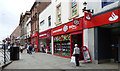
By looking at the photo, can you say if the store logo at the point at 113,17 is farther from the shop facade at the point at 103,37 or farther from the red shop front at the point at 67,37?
the red shop front at the point at 67,37

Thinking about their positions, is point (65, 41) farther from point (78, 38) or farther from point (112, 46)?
point (112, 46)

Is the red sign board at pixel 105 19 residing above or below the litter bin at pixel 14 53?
above

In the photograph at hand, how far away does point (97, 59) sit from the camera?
31.9 feet

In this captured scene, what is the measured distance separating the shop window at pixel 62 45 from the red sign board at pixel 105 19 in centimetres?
416

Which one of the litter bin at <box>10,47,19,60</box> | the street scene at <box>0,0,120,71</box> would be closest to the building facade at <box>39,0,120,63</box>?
the street scene at <box>0,0,120,71</box>

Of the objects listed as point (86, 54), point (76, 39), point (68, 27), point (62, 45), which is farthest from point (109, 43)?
point (62, 45)

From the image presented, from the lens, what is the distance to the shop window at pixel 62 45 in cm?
1431

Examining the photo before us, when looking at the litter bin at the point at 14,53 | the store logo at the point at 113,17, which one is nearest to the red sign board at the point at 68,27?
the store logo at the point at 113,17

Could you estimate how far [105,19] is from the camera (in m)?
9.08

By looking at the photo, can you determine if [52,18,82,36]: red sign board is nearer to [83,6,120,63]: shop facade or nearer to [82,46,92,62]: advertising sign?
[83,6,120,63]: shop facade

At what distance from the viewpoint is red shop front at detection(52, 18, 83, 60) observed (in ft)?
39.8

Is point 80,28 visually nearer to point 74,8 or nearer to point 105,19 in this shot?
point 74,8

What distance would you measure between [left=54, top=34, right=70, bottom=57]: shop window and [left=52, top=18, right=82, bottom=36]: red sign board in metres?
0.61

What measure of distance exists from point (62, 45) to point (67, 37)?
→ 1.75 meters
